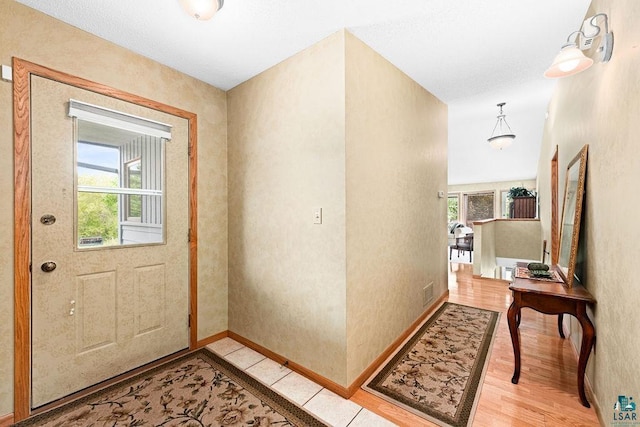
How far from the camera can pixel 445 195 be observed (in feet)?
13.1

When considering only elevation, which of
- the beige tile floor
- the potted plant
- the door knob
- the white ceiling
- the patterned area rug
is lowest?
the beige tile floor

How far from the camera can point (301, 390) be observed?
2045 mm

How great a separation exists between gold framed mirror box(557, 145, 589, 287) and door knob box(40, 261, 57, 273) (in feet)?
12.2

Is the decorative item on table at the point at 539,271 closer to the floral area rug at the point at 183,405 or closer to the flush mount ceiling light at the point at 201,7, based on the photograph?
the floral area rug at the point at 183,405

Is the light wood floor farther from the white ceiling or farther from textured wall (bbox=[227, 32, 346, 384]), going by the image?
the white ceiling

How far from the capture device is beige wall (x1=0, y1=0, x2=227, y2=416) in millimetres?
1709

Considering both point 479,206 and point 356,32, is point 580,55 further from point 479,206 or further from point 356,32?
point 479,206

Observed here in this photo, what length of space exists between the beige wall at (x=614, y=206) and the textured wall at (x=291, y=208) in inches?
58.5

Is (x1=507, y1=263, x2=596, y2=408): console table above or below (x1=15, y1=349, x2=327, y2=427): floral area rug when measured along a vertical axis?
above

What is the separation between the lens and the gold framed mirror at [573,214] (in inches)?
82.7

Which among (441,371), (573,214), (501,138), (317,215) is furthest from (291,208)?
(501,138)

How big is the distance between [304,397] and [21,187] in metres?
2.35

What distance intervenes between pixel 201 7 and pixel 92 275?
200 cm

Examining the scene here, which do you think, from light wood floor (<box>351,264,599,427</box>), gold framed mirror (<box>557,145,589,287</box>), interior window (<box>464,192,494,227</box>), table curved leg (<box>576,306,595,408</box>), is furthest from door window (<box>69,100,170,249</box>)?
interior window (<box>464,192,494,227</box>)
